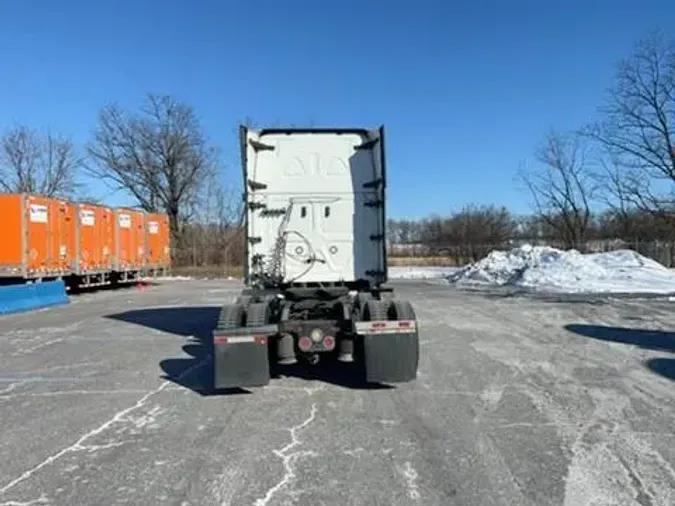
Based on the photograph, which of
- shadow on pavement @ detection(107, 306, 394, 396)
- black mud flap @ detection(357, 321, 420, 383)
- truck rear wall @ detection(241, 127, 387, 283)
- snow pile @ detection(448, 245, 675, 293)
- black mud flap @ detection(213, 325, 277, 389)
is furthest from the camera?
snow pile @ detection(448, 245, 675, 293)

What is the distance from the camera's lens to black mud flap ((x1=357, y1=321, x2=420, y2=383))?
8.04 metres

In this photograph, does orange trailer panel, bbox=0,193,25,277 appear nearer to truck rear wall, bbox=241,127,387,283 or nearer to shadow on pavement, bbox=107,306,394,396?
shadow on pavement, bbox=107,306,394,396

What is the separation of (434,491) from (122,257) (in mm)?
29397

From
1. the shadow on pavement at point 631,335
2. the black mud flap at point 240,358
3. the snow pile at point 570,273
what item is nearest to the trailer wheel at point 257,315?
the black mud flap at point 240,358

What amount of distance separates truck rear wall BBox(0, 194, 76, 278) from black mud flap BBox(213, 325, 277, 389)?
17099mm

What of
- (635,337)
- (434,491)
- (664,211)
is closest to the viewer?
(434,491)

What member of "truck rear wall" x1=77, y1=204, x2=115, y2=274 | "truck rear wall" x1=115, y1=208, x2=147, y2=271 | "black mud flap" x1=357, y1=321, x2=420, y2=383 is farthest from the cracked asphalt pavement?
"truck rear wall" x1=115, y1=208, x2=147, y2=271

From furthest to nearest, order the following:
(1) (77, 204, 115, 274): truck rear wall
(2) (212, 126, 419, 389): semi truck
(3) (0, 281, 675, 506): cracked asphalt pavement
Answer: (1) (77, 204, 115, 274): truck rear wall
(2) (212, 126, 419, 389): semi truck
(3) (0, 281, 675, 506): cracked asphalt pavement

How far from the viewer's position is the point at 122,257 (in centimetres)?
3200

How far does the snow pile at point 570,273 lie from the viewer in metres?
28.8

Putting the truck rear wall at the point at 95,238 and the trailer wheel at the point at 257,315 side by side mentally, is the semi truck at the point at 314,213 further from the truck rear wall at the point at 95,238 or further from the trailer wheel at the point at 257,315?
the truck rear wall at the point at 95,238

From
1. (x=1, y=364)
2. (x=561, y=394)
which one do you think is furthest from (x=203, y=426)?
(x=1, y=364)

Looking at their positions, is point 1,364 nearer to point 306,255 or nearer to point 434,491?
point 306,255

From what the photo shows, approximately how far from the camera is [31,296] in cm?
2138
